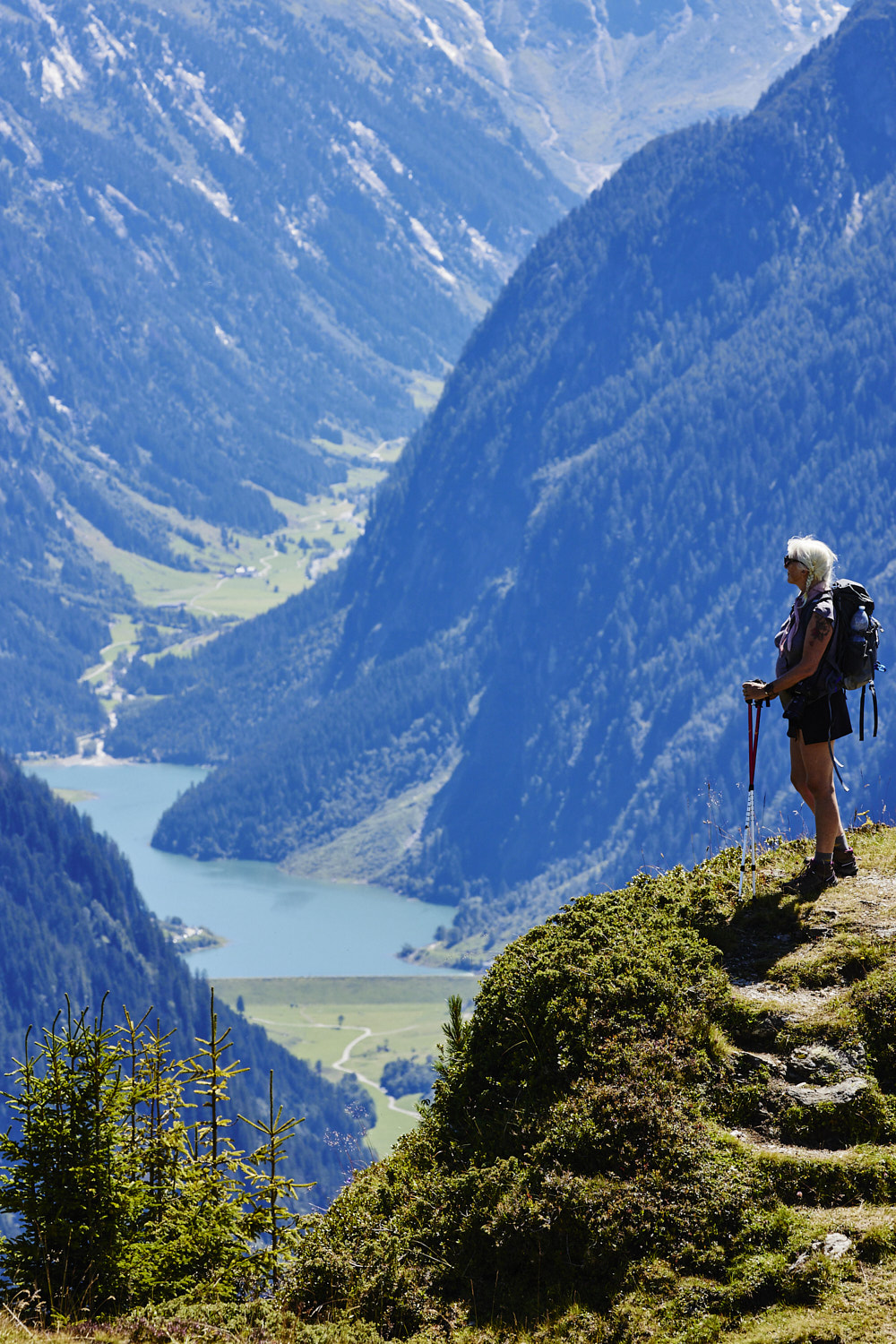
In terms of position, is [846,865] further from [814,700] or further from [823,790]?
[814,700]

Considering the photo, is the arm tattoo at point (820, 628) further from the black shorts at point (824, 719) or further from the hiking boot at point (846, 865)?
the hiking boot at point (846, 865)

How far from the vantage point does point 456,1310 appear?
12.4 meters

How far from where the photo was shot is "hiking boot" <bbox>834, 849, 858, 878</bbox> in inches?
638

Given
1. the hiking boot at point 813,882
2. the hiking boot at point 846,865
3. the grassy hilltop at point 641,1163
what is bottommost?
the grassy hilltop at point 641,1163

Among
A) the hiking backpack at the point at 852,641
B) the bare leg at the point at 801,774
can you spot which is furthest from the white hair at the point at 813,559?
the bare leg at the point at 801,774

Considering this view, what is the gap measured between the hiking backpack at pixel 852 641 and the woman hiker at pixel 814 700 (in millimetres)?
158

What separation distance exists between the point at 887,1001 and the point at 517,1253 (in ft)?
13.6

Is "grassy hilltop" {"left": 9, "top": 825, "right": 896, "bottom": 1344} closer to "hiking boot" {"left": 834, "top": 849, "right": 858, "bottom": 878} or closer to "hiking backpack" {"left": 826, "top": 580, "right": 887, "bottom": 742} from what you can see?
"hiking boot" {"left": 834, "top": 849, "right": 858, "bottom": 878}

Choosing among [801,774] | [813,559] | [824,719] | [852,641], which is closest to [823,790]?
[801,774]

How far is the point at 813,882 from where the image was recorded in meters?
16.3

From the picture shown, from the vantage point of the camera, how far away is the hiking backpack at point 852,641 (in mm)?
15570

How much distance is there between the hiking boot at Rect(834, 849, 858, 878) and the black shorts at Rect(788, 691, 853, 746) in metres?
1.41

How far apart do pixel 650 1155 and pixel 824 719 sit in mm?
5318

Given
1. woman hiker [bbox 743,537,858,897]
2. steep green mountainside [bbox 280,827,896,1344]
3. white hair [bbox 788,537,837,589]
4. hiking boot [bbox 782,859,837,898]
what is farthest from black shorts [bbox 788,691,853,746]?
steep green mountainside [bbox 280,827,896,1344]
